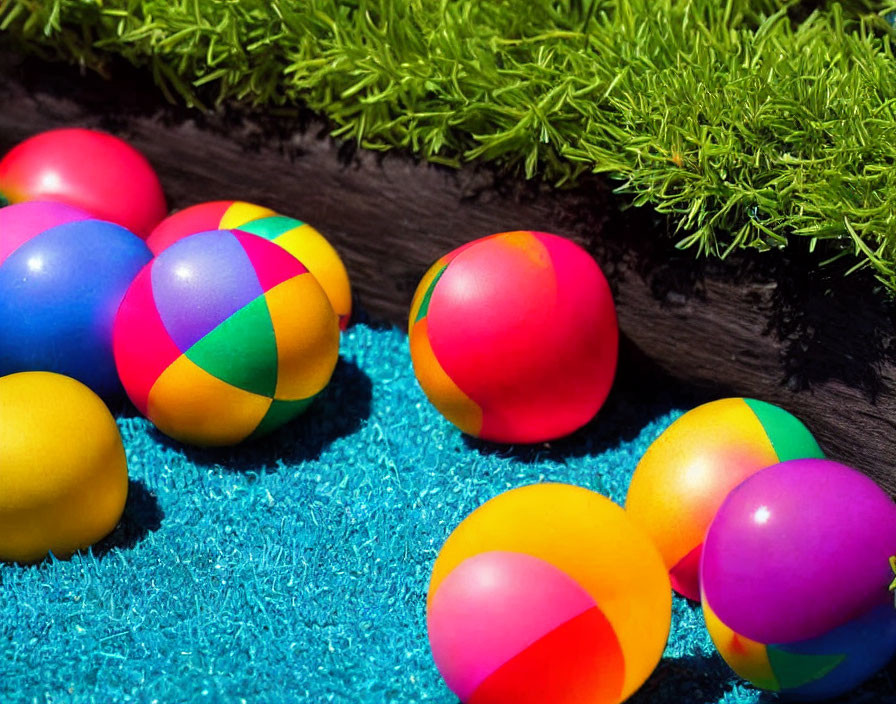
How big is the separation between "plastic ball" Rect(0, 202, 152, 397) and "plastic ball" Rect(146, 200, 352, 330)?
243mm

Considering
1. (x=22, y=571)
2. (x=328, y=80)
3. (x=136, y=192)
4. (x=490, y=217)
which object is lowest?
(x=22, y=571)

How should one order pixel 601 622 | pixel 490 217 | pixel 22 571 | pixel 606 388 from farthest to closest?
pixel 490 217 < pixel 606 388 < pixel 22 571 < pixel 601 622

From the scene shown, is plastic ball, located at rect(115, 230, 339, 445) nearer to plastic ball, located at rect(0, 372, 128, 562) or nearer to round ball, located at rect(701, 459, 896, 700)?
plastic ball, located at rect(0, 372, 128, 562)

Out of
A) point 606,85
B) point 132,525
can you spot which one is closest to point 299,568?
point 132,525

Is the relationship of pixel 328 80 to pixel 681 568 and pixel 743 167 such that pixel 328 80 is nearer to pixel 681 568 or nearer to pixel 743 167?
pixel 743 167

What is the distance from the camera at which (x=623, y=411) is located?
268cm

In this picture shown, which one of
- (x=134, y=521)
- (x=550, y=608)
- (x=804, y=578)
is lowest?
(x=134, y=521)

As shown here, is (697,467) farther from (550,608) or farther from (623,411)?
(623,411)

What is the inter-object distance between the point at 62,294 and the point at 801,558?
1.67m

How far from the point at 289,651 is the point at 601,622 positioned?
0.62 metres

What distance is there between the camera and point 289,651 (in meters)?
2.05

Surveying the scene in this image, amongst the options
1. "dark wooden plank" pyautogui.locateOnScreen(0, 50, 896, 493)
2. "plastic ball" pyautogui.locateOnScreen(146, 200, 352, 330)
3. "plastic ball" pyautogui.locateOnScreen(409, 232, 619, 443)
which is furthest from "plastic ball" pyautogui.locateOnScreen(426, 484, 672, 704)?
"plastic ball" pyautogui.locateOnScreen(146, 200, 352, 330)

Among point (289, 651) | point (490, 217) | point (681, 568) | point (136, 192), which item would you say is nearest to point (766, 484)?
point (681, 568)

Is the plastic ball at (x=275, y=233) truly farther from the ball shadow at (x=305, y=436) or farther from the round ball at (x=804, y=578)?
the round ball at (x=804, y=578)
